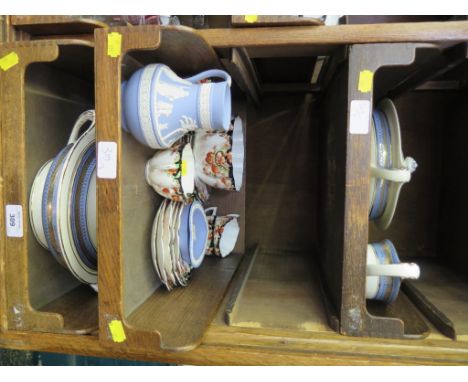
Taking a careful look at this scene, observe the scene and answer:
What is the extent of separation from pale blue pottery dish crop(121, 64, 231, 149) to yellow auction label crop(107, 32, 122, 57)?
0.21 feet

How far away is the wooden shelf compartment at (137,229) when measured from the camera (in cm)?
58

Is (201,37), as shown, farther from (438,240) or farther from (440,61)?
(438,240)

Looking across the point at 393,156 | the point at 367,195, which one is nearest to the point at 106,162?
the point at 367,195

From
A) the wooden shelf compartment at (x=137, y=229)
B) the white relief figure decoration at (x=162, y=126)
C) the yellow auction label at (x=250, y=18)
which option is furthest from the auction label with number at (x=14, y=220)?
the yellow auction label at (x=250, y=18)

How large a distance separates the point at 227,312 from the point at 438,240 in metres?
0.80

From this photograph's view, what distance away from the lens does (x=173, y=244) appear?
0.78 meters

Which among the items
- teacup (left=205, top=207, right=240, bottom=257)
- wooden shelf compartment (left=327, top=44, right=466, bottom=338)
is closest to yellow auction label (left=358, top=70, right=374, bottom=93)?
wooden shelf compartment (left=327, top=44, right=466, bottom=338)

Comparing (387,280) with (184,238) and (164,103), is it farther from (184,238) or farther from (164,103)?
(164,103)

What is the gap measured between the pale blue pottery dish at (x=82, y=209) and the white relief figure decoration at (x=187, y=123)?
0.23m

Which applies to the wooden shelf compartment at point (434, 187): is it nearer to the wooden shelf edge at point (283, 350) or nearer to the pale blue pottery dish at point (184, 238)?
the wooden shelf edge at point (283, 350)

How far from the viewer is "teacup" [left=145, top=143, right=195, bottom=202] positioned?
2.43ft

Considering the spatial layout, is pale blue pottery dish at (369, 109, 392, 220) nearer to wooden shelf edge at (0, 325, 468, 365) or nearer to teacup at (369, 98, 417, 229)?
teacup at (369, 98, 417, 229)

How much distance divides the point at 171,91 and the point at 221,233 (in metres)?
0.52
